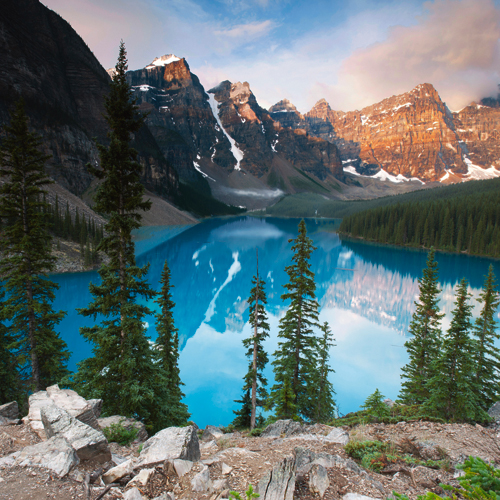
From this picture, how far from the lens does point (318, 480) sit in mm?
4887

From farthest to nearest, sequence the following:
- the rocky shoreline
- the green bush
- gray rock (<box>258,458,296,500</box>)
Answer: the green bush
the rocky shoreline
gray rock (<box>258,458,296,500</box>)

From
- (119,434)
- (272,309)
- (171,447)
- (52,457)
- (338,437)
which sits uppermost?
(52,457)

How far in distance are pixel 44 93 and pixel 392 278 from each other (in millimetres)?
131972

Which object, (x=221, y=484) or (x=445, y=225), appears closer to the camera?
(x=221, y=484)

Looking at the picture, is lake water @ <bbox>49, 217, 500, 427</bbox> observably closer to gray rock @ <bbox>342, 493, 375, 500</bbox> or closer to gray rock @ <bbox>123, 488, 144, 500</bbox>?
gray rock @ <bbox>123, 488, 144, 500</bbox>

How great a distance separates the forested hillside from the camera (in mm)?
76250

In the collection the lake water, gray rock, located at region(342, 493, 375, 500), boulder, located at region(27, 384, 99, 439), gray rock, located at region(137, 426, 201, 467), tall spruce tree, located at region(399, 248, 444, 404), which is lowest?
the lake water

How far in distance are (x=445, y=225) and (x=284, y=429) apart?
9414 cm

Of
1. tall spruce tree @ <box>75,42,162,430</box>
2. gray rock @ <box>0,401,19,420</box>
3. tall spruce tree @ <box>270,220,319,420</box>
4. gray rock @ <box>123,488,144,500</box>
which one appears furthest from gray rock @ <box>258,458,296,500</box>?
tall spruce tree @ <box>270,220,319,420</box>

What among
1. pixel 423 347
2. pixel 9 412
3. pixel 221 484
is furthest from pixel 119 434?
pixel 423 347

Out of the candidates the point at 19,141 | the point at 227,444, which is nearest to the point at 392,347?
the point at 227,444

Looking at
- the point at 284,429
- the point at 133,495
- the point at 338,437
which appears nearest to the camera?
the point at 133,495

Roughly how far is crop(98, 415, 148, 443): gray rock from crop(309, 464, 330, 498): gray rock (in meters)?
5.25

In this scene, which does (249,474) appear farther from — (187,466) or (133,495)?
(133,495)
